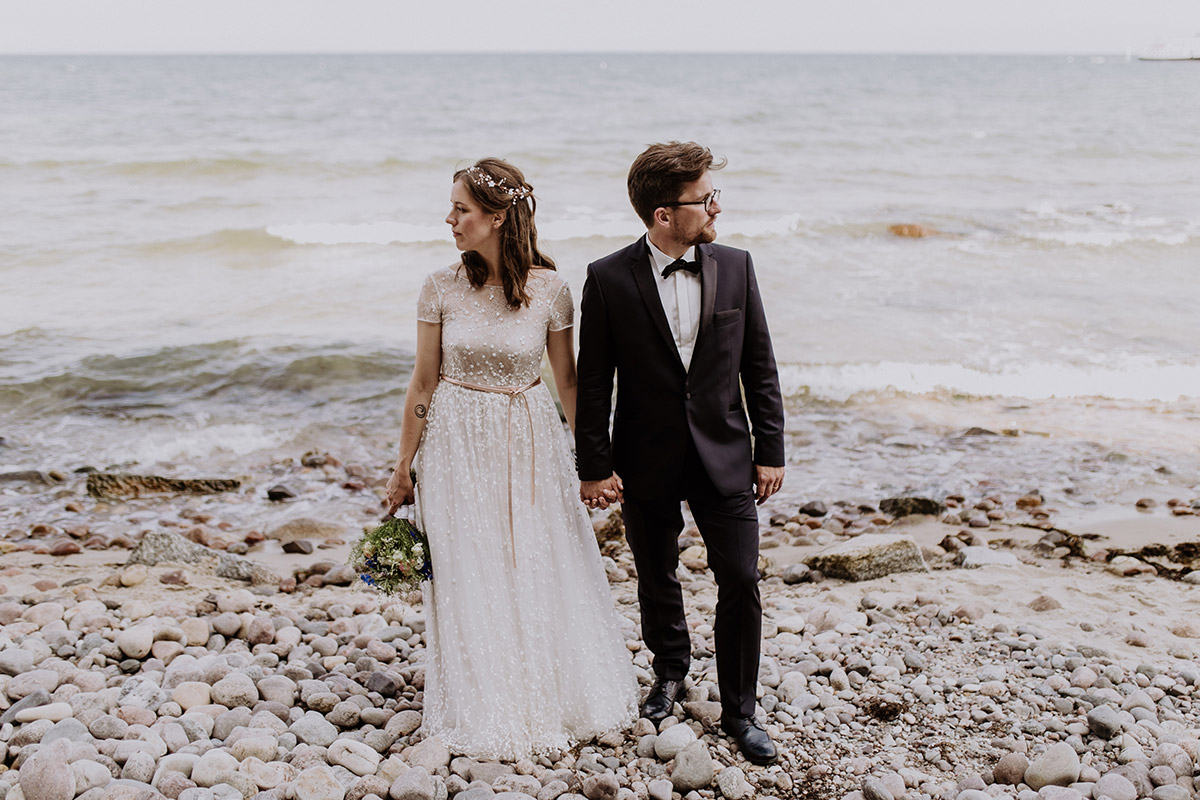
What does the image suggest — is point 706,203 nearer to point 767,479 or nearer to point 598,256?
point 767,479

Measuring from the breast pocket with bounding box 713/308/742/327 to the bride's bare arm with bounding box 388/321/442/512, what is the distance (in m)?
1.07

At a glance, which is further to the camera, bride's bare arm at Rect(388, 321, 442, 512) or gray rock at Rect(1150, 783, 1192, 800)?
bride's bare arm at Rect(388, 321, 442, 512)

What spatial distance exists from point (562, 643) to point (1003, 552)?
11.3 feet

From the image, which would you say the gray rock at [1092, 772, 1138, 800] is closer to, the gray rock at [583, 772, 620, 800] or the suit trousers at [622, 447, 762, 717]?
the suit trousers at [622, 447, 762, 717]

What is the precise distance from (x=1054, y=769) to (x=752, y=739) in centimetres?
105

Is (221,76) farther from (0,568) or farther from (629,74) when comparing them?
(0,568)

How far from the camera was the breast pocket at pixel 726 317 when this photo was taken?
348 centimetres

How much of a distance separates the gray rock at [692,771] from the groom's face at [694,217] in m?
1.86

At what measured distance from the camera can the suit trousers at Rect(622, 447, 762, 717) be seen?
357cm

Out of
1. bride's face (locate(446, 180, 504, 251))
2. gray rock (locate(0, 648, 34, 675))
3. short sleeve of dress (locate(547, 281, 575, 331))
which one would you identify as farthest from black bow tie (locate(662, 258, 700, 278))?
gray rock (locate(0, 648, 34, 675))

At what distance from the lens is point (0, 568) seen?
20.2ft

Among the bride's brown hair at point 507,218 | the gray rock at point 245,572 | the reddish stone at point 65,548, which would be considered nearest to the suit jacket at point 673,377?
the bride's brown hair at point 507,218

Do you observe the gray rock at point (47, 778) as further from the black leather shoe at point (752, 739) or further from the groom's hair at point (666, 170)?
the groom's hair at point (666, 170)

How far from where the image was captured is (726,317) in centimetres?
349
